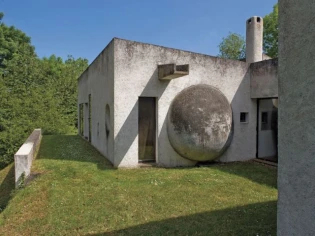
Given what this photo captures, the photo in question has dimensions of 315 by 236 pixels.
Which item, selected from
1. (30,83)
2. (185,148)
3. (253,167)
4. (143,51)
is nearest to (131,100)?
(143,51)

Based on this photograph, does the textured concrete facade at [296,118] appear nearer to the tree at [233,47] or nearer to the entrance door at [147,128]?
the entrance door at [147,128]

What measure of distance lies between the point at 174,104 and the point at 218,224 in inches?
246

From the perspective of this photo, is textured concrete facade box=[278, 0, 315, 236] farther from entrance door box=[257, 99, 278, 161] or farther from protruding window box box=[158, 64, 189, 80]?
entrance door box=[257, 99, 278, 161]

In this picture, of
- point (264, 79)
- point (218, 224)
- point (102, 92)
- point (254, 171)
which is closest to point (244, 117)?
point (264, 79)

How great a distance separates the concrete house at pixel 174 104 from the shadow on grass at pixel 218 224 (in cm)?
465

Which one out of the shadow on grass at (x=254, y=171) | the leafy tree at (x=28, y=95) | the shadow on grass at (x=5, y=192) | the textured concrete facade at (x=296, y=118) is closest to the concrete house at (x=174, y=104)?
the shadow on grass at (x=254, y=171)

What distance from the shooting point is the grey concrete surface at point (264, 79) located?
12.0 metres

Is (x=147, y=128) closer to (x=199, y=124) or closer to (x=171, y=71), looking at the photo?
(x=199, y=124)

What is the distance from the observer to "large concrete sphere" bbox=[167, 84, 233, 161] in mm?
10844

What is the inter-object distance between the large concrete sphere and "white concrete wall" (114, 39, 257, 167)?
44cm

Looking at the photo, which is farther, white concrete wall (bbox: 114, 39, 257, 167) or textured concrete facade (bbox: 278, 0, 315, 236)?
white concrete wall (bbox: 114, 39, 257, 167)

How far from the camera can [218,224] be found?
5.93m

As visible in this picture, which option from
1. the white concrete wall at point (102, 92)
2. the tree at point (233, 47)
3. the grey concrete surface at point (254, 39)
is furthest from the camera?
the tree at point (233, 47)

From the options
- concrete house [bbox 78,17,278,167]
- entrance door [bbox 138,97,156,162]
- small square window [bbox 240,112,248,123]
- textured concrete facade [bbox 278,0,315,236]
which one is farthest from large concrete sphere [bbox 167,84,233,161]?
textured concrete facade [bbox 278,0,315,236]
